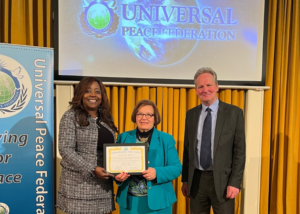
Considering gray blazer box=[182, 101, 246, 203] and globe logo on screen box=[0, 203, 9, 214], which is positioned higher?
gray blazer box=[182, 101, 246, 203]

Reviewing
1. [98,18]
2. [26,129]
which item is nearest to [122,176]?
[26,129]

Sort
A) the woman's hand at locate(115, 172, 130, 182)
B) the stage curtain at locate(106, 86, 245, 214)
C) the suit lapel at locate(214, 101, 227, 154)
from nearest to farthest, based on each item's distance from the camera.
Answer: the woman's hand at locate(115, 172, 130, 182) < the suit lapel at locate(214, 101, 227, 154) < the stage curtain at locate(106, 86, 245, 214)

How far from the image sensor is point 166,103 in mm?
2941

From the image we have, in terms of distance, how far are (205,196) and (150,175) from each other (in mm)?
482

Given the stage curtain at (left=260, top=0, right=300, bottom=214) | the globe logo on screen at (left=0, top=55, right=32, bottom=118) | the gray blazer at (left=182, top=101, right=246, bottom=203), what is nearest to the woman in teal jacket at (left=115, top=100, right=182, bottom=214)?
the gray blazer at (left=182, top=101, right=246, bottom=203)

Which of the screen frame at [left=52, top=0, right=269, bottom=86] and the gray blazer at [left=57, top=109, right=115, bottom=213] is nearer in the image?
the gray blazer at [left=57, top=109, right=115, bottom=213]

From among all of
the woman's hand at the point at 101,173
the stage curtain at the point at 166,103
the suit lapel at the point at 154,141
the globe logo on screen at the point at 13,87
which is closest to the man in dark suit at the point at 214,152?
the suit lapel at the point at 154,141

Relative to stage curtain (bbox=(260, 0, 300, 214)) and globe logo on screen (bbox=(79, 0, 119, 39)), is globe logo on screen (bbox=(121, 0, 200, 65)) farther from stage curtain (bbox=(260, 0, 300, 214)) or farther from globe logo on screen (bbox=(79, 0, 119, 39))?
stage curtain (bbox=(260, 0, 300, 214))

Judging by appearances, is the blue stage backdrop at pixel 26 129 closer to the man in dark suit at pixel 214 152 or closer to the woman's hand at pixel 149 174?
the woman's hand at pixel 149 174

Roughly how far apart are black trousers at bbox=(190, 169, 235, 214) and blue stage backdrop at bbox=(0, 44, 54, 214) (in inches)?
54.2

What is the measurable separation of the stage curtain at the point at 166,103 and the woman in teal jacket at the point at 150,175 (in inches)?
39.2

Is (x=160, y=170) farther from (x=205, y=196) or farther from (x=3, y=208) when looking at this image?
(x=3, y=208)

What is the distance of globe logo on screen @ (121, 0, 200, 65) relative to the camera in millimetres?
2865

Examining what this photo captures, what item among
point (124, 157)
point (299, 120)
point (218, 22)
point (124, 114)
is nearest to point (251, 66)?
point (218, 22)
